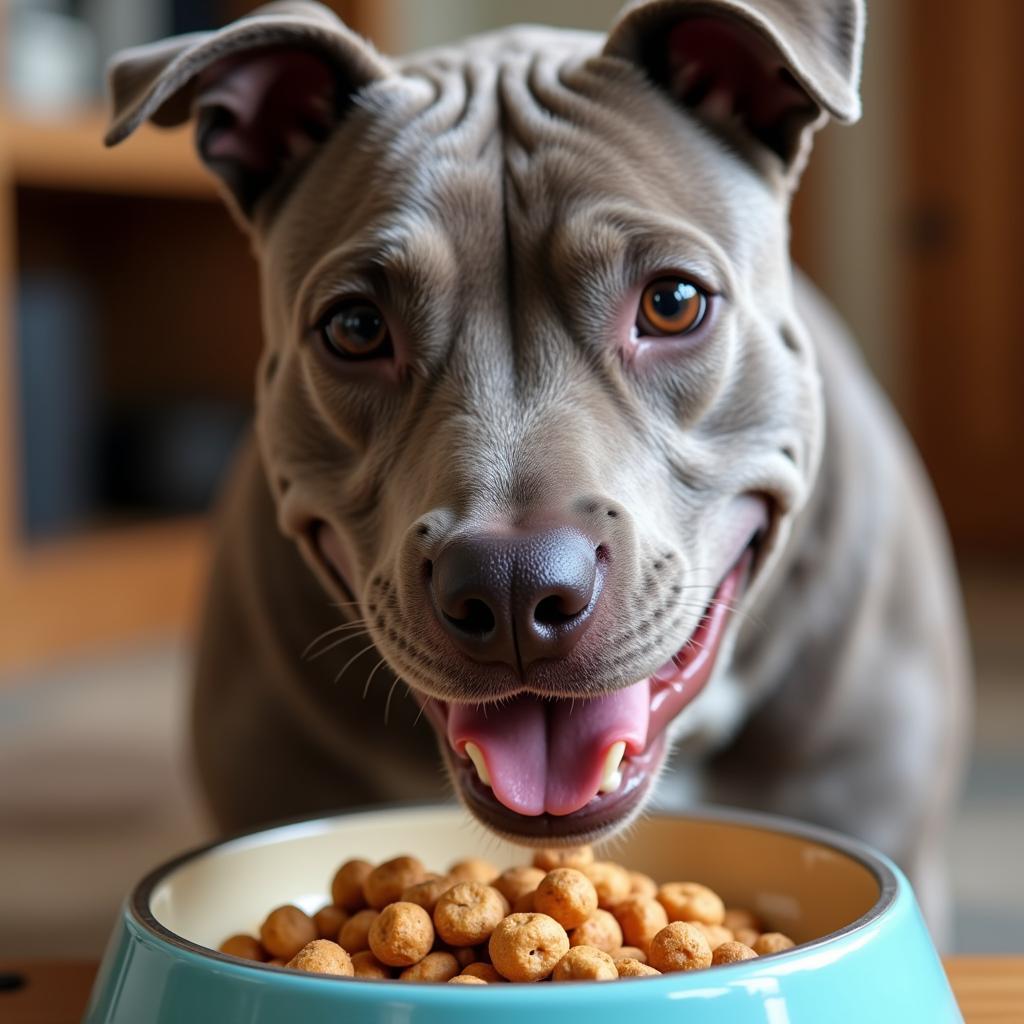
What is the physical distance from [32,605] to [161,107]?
80.1 inches

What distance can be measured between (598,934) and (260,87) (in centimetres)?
79

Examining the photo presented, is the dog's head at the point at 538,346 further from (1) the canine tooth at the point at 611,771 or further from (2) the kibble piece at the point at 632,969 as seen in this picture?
(2) the kibble piece at the point at 632,969

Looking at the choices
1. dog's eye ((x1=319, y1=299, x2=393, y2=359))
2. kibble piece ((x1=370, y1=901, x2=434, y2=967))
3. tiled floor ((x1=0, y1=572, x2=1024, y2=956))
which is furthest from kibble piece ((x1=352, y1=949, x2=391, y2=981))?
tiled floor ((x1=0, y1=572, x2=1024, y2=956))

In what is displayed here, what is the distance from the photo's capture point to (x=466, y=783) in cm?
98

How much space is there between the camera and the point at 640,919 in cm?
84

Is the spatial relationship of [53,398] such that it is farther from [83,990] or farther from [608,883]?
[608,883]

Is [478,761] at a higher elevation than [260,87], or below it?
below

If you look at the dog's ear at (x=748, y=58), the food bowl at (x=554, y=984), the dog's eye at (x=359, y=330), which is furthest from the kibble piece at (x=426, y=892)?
the dog's ear at (x=748, y=58)

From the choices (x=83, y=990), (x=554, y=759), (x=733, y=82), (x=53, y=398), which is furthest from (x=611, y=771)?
(x=53, y=398)

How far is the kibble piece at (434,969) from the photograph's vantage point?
790 millimetres

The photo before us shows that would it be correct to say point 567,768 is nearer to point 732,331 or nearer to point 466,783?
point 466,783

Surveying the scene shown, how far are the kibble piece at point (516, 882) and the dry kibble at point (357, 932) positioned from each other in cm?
8

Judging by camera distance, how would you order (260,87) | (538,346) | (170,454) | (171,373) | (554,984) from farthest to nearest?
1. (171,373)
2. (170,454)
3. (260,87)
4. (538,346)
5. (554,984)

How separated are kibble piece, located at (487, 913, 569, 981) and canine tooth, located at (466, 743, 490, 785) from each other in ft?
0.63
